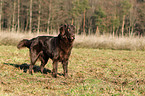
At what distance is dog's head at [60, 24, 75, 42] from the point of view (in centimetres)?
576

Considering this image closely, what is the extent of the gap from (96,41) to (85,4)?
4596 cm

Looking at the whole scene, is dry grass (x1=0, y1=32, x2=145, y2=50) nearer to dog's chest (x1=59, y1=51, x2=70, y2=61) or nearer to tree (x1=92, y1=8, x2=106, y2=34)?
dog's chest (x1=59, y1=51, x2=70, y2=61)

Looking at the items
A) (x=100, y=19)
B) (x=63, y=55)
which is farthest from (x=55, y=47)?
(x=100, y=19)

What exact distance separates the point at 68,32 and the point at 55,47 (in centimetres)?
69

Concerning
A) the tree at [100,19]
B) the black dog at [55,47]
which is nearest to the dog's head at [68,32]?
the black dog at [55,47]

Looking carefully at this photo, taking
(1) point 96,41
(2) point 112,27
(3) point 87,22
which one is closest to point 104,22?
(2) point 112,27

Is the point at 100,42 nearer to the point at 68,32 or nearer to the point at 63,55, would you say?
the point at 63,55

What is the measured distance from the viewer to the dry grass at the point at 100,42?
18344 millimetres

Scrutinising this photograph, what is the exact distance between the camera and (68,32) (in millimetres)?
5816

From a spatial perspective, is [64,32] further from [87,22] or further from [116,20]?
[87,22]

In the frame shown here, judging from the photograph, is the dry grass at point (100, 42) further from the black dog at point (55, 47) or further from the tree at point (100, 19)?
the tree at point (100, 19)

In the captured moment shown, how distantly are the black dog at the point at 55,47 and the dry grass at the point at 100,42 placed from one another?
1221cm

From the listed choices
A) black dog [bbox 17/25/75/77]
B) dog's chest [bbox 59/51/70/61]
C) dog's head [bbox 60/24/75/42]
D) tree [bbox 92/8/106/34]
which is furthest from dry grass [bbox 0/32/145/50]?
tree [bbox 92/8/106/34]

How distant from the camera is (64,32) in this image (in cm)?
595
